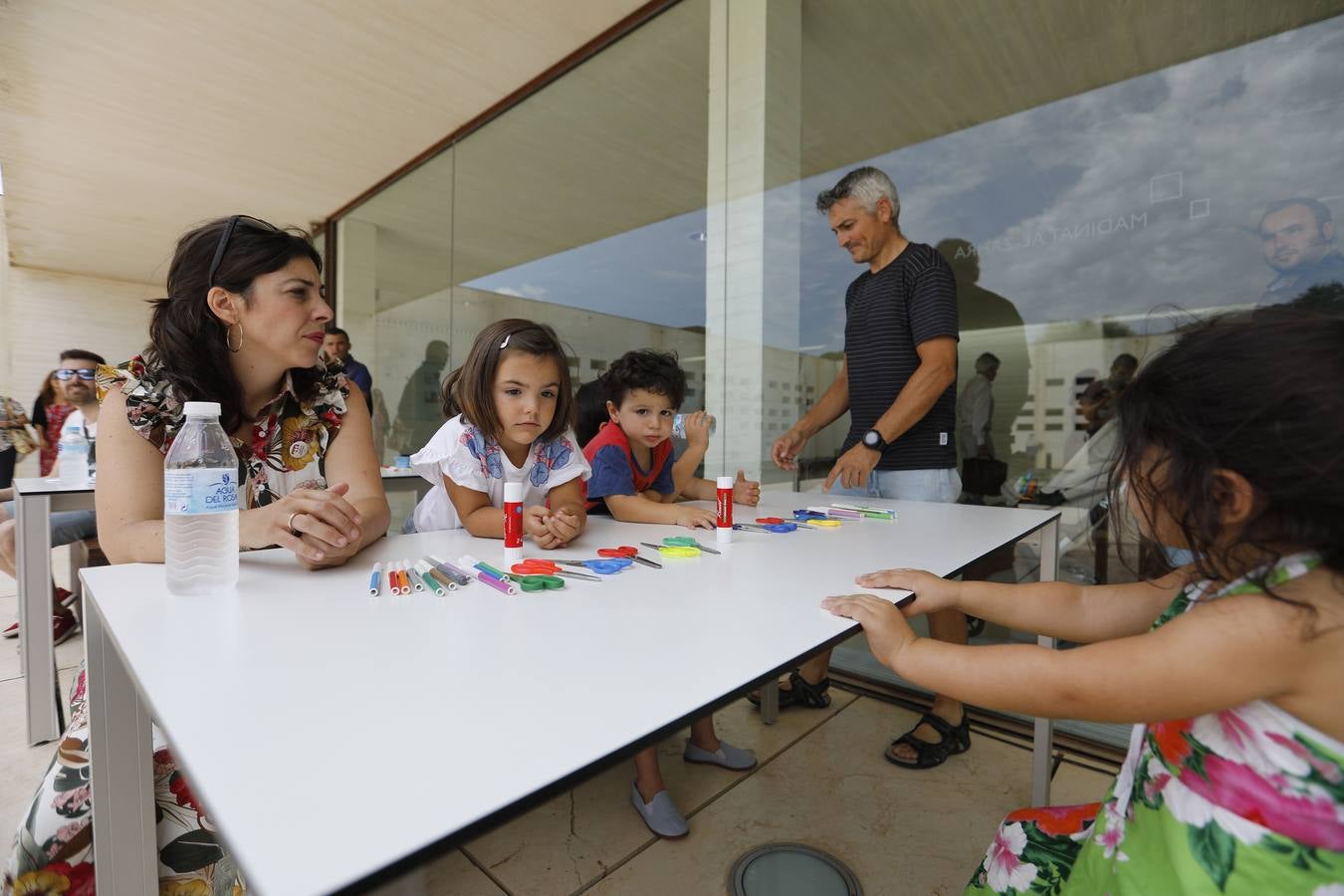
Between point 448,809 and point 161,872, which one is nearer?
point 448,809

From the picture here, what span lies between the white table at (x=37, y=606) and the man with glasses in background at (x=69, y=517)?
576 mm

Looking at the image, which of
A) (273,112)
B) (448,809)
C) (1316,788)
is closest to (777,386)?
(1316,788)

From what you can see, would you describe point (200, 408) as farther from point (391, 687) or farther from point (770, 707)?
point (770, 707)

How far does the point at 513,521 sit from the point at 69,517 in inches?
108

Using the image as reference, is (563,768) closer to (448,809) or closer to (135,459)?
(448,809)

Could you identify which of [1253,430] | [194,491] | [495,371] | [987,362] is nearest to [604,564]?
[194,491]

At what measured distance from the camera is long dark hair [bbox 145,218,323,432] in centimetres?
112

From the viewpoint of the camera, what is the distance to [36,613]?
195cm

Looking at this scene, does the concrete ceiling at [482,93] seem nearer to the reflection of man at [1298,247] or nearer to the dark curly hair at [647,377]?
the reflection of man at [1298,247]

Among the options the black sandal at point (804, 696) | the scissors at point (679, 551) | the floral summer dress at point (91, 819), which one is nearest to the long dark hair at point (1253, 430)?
the scissors at point (679, 551)

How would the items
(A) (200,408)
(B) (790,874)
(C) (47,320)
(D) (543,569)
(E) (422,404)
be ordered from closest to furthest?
(A) (200,408), (D) (543,569), (B) (790,874), (E) (422,404), (C) (47,320)

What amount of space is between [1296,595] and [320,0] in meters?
4.26

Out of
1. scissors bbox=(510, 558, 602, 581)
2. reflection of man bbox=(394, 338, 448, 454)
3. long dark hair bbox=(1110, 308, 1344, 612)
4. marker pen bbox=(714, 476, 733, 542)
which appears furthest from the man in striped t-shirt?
reflection of man bbox=(394, 338, 448, 454)

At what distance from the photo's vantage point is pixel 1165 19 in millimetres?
2129
